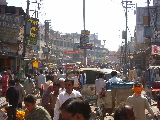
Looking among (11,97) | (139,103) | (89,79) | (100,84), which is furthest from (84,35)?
(139,103)

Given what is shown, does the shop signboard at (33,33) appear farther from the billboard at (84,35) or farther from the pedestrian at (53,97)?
the pedestrian at (53,97)

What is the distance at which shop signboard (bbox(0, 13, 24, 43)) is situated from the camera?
930 inches

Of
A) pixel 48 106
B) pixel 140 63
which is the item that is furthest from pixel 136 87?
pixel 140 63

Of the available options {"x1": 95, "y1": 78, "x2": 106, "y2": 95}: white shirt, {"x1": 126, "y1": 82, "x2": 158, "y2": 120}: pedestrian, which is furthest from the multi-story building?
{"x1": 126, "y1": 82, "x2": 158, "y2": 120}: pedestrian

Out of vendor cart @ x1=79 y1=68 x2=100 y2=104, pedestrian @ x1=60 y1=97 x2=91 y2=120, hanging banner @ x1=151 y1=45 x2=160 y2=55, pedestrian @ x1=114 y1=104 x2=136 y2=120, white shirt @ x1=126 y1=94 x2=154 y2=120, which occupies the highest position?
hanging banner @ x1=151 y1=45 x2=160 y2=55

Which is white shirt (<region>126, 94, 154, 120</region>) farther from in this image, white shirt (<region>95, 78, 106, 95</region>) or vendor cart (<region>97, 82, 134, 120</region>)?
white shirt (<region>95, 78, 106, 95</region>)

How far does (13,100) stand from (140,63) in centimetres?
3916

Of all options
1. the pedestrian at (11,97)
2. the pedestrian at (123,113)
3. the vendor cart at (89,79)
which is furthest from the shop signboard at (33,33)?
the pedestrian at (123,113)

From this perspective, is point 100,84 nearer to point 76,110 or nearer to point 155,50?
point 76,110

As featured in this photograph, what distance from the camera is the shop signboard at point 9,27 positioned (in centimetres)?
2362

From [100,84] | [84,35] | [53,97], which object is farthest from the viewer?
[84,35]

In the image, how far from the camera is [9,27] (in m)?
23.9

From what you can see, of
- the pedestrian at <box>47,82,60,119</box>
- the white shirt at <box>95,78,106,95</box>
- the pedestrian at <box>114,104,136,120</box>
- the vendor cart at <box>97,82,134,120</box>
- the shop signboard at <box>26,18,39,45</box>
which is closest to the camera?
the pedestrian at <box>114,104,136,120</box>

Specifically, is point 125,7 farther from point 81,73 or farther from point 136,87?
point 136,87
